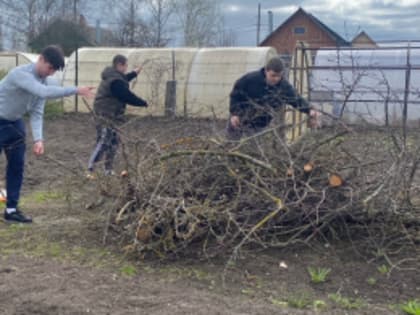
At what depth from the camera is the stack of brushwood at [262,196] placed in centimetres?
A: 465

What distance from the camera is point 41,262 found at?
4.70 m

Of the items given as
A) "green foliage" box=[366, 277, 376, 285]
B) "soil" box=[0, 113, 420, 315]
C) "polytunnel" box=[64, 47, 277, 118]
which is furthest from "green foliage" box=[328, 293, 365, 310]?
"polytunnel" box=[64, 47, 277, 118]

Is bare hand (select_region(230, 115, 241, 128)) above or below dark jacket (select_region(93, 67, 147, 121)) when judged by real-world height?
below

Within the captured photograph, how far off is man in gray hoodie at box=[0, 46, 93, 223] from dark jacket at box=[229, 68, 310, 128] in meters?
1.69

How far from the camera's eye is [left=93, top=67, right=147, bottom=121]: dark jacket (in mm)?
7457

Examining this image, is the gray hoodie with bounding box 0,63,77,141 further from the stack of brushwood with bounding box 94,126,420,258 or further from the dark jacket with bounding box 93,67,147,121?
the dark jacket with bounding box 93,67,147,121

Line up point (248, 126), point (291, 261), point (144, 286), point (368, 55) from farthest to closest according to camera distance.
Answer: point (368, 55), point (248, 126), point (291, 261), point (144, 286)

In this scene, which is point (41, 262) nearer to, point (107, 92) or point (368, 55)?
point (107, 92)

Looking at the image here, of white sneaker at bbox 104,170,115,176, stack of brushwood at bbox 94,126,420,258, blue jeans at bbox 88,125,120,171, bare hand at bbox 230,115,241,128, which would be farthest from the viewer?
blue jeans at bbox 88,125,120,171

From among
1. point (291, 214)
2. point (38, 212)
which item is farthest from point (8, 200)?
point (291, 214)

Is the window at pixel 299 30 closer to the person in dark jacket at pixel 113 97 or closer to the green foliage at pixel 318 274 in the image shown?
the person in dark jacket at pixel 113 97

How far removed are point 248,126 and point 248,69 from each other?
9649 millimetres

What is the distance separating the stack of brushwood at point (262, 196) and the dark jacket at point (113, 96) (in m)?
2.32

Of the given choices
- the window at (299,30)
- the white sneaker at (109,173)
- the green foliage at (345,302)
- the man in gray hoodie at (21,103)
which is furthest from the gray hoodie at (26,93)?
the window at (299,30)
